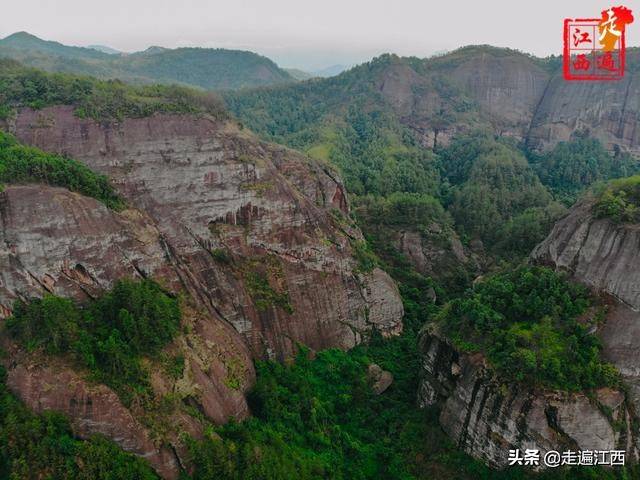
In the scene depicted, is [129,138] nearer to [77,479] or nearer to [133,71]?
[77,479]

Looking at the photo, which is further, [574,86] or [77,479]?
[574,86]

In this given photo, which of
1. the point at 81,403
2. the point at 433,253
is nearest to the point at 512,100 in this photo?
the point at 433,253

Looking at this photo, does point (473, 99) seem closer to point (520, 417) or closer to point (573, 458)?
point (520, 417)

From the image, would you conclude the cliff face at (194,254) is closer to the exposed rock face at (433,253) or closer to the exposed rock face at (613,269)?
the exposed rock face at (433,253)

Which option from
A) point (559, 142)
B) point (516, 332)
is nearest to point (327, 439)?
point (516, 332)

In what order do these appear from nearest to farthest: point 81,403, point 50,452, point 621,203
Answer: point 50,452, point 81,403, point 621,203
